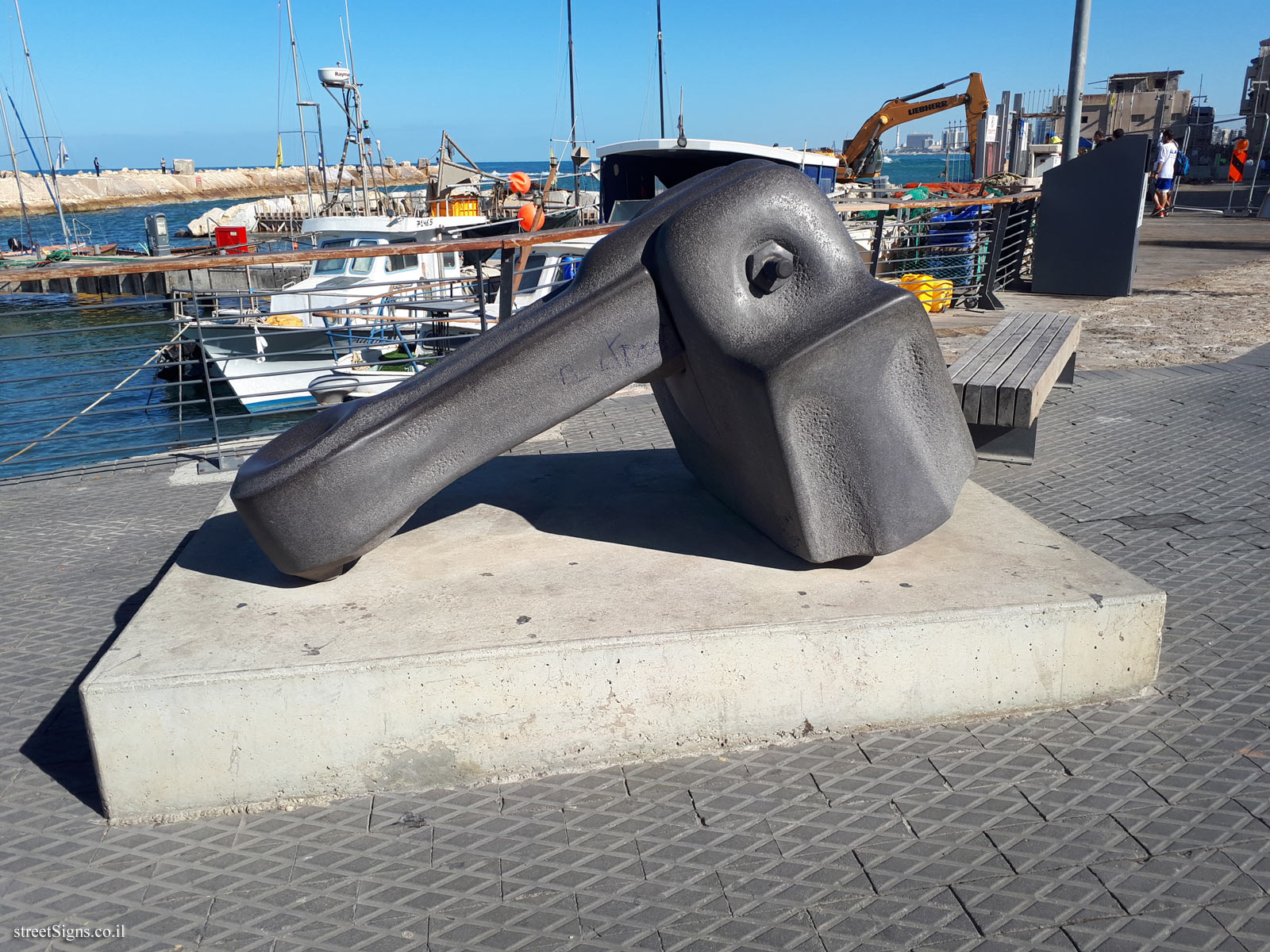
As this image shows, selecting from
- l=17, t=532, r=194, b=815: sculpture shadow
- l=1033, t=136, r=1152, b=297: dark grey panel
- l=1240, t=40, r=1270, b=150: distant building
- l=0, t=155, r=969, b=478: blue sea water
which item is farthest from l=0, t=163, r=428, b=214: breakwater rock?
l=17, t=532, r=194, b=815: sculpture shadow

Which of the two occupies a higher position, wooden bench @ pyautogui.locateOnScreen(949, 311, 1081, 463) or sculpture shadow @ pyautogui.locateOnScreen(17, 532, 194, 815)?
wooden bench @ pyautogui.locateOnScreen(949, 311, 1081, 463)

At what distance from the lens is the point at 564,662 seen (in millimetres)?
3020

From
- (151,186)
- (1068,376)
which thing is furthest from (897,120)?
(151,186)

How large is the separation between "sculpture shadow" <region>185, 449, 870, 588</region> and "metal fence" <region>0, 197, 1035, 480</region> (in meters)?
0.95

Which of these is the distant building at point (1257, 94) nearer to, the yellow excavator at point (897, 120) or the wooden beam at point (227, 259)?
the yellow excavator at point (897, 120)

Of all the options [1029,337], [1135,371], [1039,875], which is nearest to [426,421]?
[1039,875]

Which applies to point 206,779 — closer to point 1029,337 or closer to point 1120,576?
point 1120,576

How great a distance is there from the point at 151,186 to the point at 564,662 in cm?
10635

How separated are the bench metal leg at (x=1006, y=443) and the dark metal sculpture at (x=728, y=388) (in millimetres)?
2580

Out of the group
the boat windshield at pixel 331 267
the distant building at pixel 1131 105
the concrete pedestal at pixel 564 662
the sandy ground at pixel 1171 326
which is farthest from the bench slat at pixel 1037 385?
the distant building at pixel 1131 105

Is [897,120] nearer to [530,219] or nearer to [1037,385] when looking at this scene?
[530,219]

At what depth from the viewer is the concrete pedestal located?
2.94 metres

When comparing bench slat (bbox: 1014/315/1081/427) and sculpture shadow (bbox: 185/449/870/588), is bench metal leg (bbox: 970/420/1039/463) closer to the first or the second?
bench slat (bbox: 1014/315/1081/427)

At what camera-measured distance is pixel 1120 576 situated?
3.40m
